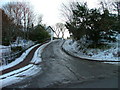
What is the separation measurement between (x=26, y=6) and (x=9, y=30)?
11.7 m

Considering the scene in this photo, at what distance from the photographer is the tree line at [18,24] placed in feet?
73.3

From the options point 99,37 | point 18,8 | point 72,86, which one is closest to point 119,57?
point 99,37

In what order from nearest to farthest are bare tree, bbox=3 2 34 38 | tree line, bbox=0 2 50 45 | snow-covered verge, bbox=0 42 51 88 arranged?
1. snow-covered verge, bbox=0 42 51 88
2. tree line, bbox=0 2 50 45
3. bare tree, bbox=3 2 34 38

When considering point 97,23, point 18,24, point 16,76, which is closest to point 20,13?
point 18,24

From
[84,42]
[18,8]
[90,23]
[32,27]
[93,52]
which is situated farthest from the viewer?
[32,27]

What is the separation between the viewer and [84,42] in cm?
2012

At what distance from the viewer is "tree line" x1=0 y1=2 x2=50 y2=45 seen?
22.3m

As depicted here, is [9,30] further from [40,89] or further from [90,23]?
[40,89]

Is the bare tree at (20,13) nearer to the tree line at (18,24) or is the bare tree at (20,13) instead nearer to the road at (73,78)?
the tree line at (18,24)

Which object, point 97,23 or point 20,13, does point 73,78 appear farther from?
point 20,13

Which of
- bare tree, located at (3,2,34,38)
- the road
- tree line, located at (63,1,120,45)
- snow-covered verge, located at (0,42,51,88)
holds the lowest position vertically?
snow-covered verge, located at (0,42,51,88)

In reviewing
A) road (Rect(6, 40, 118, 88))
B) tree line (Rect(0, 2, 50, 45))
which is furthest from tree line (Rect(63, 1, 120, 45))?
tree line (Rect(0, 2, 50, 45))

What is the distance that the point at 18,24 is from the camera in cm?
2662

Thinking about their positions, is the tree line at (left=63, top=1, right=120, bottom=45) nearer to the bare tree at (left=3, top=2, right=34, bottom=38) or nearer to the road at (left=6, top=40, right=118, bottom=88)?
A: the road at (left=6, top=40, right=118, bottom=88)
